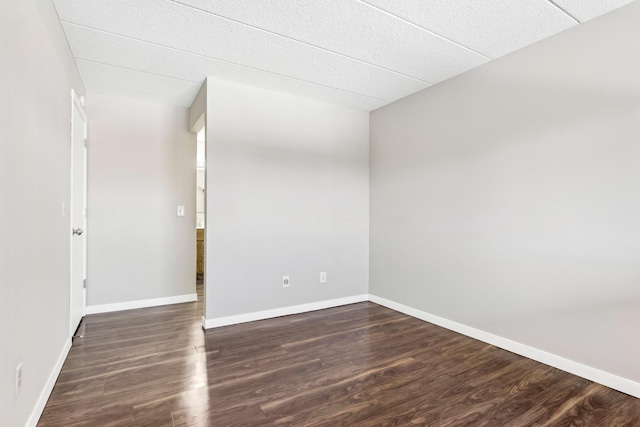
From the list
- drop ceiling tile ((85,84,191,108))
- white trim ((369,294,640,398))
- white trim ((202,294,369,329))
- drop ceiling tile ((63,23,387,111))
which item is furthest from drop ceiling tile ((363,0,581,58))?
white trim ((202,294,369,329))

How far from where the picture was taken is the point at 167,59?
268cm

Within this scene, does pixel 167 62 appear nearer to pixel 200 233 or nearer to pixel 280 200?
pixel 280 200

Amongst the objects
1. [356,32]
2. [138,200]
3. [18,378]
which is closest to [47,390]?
[18,378]

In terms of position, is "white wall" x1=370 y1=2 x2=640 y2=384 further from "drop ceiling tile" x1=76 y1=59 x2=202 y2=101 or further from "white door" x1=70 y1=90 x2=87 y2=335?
"white door" x1=70 y1=90 x2=87 y2=335

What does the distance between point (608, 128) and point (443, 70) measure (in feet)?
4.38

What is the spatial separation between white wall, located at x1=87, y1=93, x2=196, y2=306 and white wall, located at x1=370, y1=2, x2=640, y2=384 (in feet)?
8.66

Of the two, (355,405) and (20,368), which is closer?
(20,368)

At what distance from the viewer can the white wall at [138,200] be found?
3518 mm

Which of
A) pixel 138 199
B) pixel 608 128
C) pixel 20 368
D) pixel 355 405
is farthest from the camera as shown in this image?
pixel 138 199

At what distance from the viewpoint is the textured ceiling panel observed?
1.98 m

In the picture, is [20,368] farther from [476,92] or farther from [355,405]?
[476,92]

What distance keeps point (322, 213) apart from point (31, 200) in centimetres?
259

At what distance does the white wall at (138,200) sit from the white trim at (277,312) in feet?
3.68

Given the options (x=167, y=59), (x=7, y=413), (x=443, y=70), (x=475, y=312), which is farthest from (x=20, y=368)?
(x=443, y=70)
